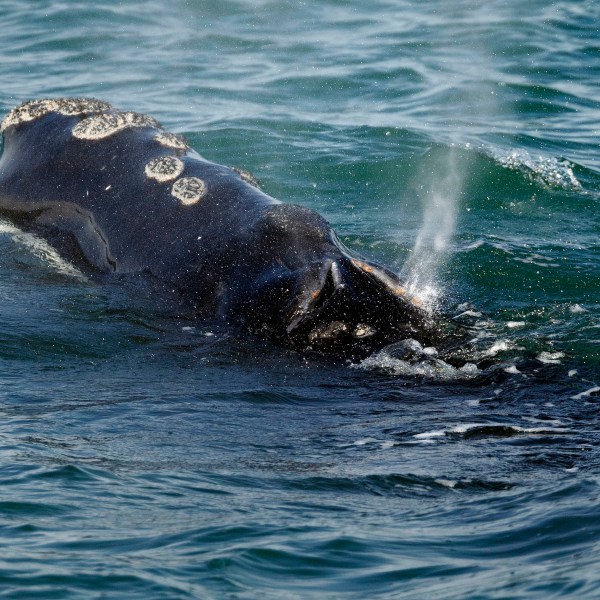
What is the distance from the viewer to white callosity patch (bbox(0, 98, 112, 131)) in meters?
10.9

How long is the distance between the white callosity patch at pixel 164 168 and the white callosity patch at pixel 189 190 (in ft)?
0.42

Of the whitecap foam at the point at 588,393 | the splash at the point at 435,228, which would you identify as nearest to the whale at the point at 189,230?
the splash at the point at 435,228

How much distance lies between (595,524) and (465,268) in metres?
6.03

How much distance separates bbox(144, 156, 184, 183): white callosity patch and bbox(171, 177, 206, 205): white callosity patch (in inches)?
5.0

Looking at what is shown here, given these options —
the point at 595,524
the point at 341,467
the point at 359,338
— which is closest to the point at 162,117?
the point at 359,338

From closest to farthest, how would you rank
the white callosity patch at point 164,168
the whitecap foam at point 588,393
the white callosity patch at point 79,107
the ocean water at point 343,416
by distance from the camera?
1. the ocean water at point 343,416
2. the whitecap foam at point 588,393
3. the white callosity patch at point 164,168
4. the white callosity patch at point 79,107

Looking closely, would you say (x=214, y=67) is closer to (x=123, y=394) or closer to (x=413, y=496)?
(x=123, y=394)

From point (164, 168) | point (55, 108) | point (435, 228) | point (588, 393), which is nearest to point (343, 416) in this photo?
point (588, 393)

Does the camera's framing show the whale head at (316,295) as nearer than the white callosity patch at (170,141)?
Yes

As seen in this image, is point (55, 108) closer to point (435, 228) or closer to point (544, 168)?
point (435, 228)

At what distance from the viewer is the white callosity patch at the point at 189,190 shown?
9.70 m

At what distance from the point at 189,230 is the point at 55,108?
2310 mm

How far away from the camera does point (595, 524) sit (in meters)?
5.83

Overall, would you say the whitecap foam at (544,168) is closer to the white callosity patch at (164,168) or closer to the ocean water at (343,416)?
the ocean water at (343,416)
